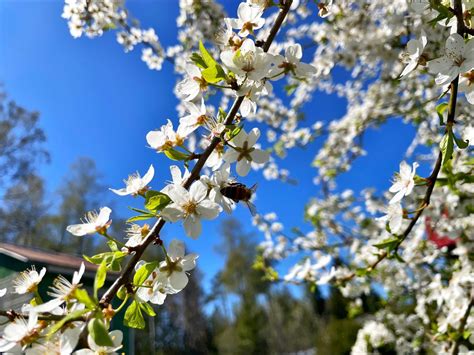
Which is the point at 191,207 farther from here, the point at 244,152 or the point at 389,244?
the point at 389,244

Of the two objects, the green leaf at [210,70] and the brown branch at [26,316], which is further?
the green leaf at [210,70]

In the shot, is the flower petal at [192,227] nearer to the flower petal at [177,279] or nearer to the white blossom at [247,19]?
the flower petal at [177,279]

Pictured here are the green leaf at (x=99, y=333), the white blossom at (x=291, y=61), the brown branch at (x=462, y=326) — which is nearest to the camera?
the green leaf at (x=99, y=333)

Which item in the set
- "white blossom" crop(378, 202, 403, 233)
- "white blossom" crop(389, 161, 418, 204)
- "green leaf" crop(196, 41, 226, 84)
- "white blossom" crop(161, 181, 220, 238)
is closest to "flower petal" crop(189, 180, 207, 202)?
"white blossom" crop(161, 181, 220, 238)

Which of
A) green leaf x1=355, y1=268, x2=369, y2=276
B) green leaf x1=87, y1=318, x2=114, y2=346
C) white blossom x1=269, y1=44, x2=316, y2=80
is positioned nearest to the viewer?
green leaf x1=87, y1=318, x2=114, y2=346

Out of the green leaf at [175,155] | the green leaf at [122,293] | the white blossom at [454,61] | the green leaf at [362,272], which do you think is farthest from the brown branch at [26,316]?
the green leaf at [362,272]

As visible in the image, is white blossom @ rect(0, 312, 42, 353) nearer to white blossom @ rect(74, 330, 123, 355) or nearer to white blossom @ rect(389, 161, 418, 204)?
white blossom @ rect(74, 330, 123, 355)
